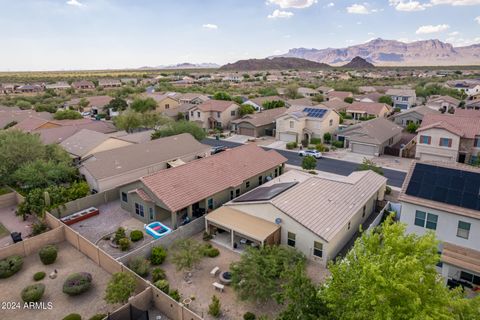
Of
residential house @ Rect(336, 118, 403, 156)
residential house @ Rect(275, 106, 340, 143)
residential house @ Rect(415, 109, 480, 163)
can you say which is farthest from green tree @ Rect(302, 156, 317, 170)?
residential house @ Rect(275, 106, 340, 143)

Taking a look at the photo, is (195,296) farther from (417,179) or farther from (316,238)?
(417,179)

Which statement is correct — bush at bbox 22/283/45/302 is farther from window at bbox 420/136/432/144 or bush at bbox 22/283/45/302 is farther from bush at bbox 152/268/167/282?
window at bbox 420/136/432/144

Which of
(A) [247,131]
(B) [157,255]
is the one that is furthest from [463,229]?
(A) [247,131]

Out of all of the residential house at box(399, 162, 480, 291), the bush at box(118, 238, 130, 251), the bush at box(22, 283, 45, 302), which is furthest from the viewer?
the bush at box(118, 238, 130, 251)

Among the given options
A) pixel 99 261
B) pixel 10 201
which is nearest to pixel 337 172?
pixel 99 261

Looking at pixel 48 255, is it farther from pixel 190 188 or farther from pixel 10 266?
pixel 190 188

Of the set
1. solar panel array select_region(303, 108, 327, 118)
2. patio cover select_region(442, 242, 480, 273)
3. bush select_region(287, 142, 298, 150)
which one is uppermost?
solar panel array select_region(303, 108, 327, 118)

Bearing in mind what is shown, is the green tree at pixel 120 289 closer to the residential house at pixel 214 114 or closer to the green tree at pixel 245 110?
the residential house at pixel 214 114

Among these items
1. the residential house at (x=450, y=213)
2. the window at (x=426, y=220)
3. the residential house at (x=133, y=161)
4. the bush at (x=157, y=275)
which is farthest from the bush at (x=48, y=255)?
the window at (x=426, y=220)
